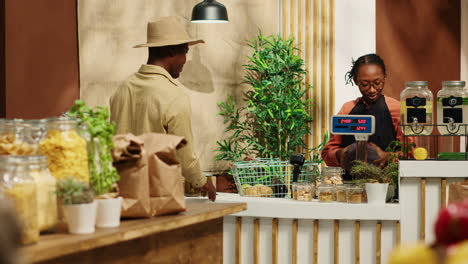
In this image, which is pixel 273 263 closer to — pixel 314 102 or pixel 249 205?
pixel 249 205

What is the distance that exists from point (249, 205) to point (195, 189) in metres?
0.28

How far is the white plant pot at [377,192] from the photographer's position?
9.77ft

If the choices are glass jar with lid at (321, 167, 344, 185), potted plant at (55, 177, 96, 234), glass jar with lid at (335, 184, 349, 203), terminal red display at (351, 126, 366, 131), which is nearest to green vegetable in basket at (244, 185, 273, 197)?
glass jar with lid at (321, 167, 344, 185)

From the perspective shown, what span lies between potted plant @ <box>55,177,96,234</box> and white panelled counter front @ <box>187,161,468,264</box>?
1.40 m

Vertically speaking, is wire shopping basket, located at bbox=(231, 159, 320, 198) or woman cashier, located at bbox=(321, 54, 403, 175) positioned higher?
woman cashier, located at bbox=(321, 54, 403, 175)

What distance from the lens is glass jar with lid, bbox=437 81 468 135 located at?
295 cm

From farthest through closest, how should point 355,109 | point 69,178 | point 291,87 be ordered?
point 291,87 → point 355,109 → point 69,178

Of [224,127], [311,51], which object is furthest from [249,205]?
[311,51]

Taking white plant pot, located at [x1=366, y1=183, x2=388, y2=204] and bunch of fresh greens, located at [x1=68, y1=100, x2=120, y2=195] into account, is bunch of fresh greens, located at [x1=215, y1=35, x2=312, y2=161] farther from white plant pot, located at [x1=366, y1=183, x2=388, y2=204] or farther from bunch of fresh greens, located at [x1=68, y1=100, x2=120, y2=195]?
bunch of fresh greens, located at [x1=68, y1=100, x2=120, y2=195]

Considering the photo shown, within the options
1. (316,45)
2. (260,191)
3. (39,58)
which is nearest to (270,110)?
(316,45)

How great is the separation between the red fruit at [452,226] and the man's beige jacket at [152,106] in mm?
2356

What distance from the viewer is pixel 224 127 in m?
6.54

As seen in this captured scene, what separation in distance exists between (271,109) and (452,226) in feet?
18.3

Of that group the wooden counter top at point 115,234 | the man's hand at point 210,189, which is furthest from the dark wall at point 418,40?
the wooden counter top at point 115,234
